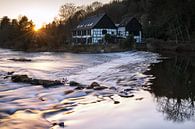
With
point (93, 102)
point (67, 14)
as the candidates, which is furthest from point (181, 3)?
point (67, 14)

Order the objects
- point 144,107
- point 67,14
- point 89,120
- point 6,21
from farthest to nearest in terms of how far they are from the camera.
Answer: point 6,21
point 67,14
point 144,107
point 89,120

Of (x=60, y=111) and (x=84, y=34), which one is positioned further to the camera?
(x=84, y=34)

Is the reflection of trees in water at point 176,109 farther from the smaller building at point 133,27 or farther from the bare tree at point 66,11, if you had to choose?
the bare tree at point 66,11

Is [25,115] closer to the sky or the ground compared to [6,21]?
closer to the ground

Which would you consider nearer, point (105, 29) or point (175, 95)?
point (175, 95)

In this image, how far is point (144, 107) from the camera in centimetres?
1377

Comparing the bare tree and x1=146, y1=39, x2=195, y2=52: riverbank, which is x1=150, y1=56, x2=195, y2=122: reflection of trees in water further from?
the bare tree

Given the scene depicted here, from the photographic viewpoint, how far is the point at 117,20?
122m

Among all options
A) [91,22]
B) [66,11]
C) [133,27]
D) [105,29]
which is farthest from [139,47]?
[66,11]

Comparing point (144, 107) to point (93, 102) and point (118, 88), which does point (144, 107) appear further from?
point (118, 88)

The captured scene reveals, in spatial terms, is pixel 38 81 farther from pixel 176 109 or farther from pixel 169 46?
pixel 169 46

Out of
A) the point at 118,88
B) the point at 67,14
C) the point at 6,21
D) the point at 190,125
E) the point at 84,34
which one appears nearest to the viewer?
the point at 190,125

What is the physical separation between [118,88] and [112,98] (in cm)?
317

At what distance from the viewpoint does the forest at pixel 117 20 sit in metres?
55.5
